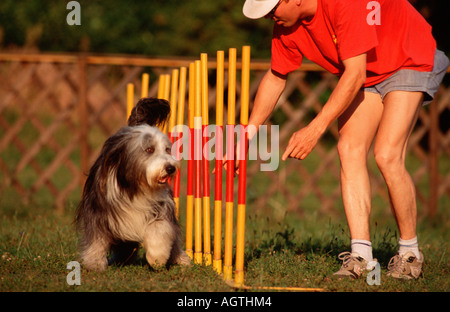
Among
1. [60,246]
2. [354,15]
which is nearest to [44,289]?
[60,246]

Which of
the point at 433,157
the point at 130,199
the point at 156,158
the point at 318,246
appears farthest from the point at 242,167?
the point at 433,157

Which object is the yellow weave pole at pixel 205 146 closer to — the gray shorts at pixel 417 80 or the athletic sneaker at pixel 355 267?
the athletic sneaker at pixel 355 267

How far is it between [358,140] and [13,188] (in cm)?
542

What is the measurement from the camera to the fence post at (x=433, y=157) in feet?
Result: 25.2

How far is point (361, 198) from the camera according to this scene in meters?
4.14

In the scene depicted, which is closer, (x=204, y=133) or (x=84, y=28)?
(x=204, y=133)

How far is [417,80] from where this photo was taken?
3975mm

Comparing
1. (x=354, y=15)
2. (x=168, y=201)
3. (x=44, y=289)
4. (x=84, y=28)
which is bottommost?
(x=44, y=289)

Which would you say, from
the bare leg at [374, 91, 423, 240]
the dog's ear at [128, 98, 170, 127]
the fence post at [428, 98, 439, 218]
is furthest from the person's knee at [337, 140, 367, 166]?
the fence post at [428, 98, 439, 218]

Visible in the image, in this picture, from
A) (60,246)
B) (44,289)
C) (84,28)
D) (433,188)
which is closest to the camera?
(44,289)

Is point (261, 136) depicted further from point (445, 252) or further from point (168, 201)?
point (168, 201)

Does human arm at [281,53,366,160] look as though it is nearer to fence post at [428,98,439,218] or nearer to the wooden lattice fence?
the wooden lattice fence

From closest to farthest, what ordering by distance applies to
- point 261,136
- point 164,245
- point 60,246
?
point 164,245
point 60,246
point 261,136

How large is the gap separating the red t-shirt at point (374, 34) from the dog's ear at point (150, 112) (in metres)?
0.92
